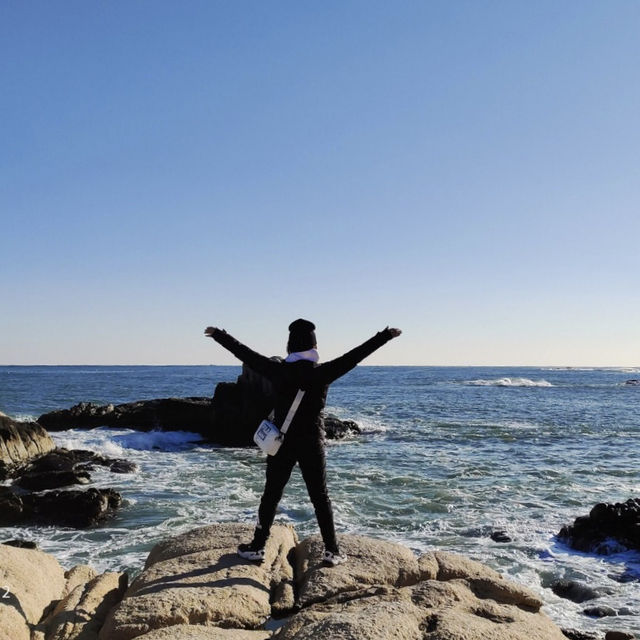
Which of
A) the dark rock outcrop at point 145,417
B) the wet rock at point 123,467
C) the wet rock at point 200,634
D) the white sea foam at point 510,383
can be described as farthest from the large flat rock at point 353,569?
the white sea foam at point 510,383

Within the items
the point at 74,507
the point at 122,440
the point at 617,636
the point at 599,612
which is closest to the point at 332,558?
the point at 617,636

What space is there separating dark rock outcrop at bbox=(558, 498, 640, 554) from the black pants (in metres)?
7.15

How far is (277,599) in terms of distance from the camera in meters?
5.24

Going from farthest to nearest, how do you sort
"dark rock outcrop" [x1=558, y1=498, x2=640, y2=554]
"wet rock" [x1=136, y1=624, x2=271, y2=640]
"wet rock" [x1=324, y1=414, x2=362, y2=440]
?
"wet rock" [x1=324, y1=414, x2=362, y2=440] → "dark rock outcrop" [x1=558, y1=498, x2=640, y2=554] → "wet rock" [x1=136, y1=624, x2=271, y2=640]

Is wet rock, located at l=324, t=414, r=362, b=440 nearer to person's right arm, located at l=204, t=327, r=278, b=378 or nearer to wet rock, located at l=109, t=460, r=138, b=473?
wet rock, located at l=109, t=460, r=138, b=473

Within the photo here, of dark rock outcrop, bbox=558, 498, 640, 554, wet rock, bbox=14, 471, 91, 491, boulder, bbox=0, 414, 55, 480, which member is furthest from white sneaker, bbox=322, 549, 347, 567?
boulder, bbox=0, 414, 55, 480

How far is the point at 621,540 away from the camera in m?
10.9

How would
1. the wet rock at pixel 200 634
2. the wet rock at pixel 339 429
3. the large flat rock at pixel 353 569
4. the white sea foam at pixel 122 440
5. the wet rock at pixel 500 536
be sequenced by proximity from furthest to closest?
the wet rock at pixel 339 429, the white sea foam at pixel 122 440, the wet rock at pixel 500 536, the large flat rock at pixel 353 569, the wet rock at pixel 200 634

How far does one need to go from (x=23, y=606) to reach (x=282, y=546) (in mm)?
2496

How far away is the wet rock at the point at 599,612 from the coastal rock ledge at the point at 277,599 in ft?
10.2

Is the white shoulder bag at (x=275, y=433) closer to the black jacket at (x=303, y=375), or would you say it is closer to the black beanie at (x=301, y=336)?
the black jacket at (x=303, y=375)

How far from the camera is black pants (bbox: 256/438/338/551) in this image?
5734 mm

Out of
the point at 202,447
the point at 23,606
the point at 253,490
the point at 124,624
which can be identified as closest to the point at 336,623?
the point at 124,624

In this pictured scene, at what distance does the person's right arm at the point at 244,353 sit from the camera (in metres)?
5.70
